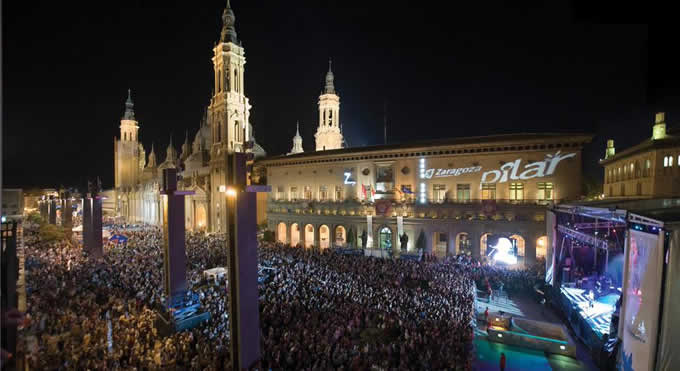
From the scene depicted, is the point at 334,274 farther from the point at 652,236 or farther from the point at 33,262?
the point at 33,262

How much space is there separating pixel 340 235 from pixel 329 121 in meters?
22.7

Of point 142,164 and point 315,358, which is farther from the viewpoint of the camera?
point 142,164

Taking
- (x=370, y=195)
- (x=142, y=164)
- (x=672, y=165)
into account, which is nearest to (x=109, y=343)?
(x=370, y=195)

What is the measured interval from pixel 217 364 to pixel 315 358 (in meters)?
2.95

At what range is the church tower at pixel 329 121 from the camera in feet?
171

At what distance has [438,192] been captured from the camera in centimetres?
3116

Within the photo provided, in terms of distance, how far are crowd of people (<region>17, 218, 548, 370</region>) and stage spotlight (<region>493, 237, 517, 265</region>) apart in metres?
5.92

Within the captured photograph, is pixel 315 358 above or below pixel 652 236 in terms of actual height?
below

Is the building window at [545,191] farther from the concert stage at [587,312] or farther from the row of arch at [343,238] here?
the concert stage at [587,312]

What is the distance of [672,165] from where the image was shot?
2741 centimetres

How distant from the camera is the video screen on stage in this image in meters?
8.81

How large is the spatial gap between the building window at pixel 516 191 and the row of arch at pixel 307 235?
16.4 metres

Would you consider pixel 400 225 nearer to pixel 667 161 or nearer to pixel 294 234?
pixel 294 234

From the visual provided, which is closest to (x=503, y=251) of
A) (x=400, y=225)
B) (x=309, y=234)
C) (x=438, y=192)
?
(x=438, y=192)
